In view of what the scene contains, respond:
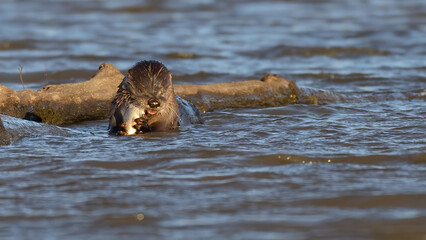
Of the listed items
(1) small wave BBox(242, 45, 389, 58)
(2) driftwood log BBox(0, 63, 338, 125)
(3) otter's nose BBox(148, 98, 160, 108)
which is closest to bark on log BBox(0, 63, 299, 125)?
(2) driftwood log BBox(0, 63, 338, 125)

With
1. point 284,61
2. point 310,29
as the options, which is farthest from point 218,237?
point 310,29

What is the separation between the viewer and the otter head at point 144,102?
285 inches

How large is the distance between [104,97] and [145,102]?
1627 millimetres

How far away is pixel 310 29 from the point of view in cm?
1783

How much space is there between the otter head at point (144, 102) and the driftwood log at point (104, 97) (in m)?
1.20

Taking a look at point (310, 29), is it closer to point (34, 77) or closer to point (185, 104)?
point (34, 77)

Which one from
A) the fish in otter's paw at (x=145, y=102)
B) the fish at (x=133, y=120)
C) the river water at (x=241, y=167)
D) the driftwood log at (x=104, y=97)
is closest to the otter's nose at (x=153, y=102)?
the fish in otter's paw at (x=145, y=102)

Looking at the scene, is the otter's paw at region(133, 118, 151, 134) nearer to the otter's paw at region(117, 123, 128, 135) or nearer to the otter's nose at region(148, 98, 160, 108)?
the otter's paw at region(117, 123, 128, 135)

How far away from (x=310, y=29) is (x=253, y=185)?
12.6 meters

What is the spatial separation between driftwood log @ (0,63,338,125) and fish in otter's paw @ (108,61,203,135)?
1.16 m

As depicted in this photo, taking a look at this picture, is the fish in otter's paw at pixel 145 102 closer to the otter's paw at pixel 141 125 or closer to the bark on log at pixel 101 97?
the otter's paw at pixel 141 125

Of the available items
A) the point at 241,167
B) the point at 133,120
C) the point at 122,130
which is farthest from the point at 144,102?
the point at 241,167

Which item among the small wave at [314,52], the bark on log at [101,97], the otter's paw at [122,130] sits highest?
the small wave at [314,52]

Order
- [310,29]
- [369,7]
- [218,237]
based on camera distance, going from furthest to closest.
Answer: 1. [369,7]
2. [310,29]
3. [218,237]
